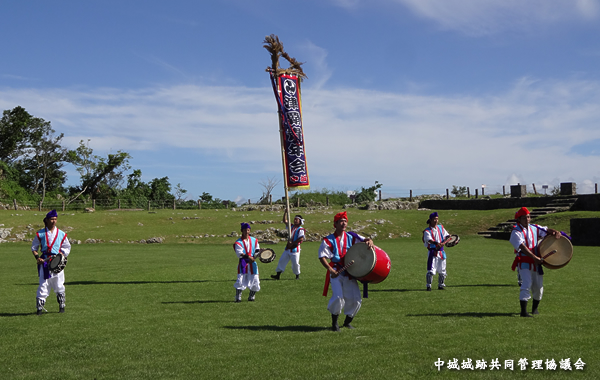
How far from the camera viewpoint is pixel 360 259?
7898mm

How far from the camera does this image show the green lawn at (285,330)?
6211mm

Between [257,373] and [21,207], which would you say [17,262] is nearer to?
[257,373]

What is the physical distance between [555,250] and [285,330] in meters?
4.94

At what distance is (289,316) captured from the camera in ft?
31.7

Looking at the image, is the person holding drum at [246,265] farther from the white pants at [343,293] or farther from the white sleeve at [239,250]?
the white pants at [343,293]

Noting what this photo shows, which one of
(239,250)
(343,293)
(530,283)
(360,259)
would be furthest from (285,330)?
(530,283)

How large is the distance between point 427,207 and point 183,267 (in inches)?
1389

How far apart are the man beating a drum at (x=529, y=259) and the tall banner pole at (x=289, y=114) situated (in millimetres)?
8006

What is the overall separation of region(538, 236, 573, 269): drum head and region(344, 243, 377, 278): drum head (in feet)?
11.6

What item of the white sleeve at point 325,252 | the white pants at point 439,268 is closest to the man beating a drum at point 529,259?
the white sleeve at point 325,252

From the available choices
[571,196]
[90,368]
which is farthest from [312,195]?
[90,368]

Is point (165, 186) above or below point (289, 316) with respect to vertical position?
above

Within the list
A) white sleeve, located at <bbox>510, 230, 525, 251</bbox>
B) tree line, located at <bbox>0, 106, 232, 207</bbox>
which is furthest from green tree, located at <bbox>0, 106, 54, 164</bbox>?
white sleeve, located at <bbox>510, 230, 525, 251</bbox>

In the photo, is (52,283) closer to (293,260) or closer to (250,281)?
(250,281)
